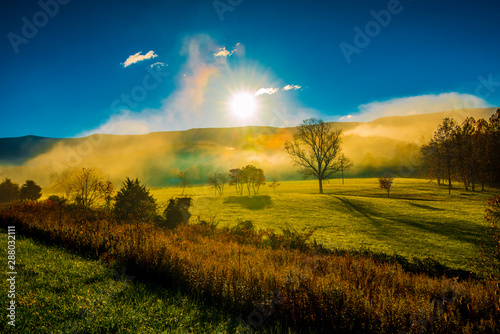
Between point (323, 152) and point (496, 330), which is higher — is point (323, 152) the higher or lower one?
the higher one

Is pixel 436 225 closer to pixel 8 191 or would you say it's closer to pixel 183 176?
pixel 8 191

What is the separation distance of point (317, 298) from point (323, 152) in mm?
52931

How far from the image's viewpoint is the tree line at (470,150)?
4819 centimetres

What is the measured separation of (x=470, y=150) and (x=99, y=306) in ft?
233

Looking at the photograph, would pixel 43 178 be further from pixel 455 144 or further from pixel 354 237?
pixel 455 144

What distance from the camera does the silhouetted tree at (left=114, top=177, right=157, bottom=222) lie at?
15.5m

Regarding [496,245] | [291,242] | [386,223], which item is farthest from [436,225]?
[291,242]

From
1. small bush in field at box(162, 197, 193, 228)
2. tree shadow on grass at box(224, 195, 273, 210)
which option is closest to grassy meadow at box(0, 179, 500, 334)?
small bush in field at box(162, 197, 193, 228)

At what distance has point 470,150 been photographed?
167 ft

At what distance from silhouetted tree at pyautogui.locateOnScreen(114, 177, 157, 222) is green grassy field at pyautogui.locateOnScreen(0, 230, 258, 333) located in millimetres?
8633

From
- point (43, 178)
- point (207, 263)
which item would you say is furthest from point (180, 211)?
point (43, 178)

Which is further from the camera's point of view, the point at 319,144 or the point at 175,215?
the point at 319,144

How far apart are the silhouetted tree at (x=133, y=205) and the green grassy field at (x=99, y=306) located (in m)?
8.63

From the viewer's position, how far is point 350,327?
4.43 metres
